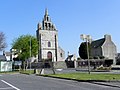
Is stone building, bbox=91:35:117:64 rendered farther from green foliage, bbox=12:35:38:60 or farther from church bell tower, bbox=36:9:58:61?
green foliage, bbox=12:35:38:60

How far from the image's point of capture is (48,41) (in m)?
120

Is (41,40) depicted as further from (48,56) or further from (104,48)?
(104,48)

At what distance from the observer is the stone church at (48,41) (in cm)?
11762

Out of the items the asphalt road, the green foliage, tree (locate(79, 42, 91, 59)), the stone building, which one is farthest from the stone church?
the asphalt road

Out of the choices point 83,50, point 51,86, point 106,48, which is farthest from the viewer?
point 106,48

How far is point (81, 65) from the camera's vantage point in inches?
3477

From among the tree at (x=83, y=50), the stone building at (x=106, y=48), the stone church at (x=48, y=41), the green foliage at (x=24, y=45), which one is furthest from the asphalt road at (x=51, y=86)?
the stone building at (x=106, y=48)

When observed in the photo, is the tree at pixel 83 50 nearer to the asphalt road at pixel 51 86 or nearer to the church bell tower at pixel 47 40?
the church bell tower at pixel 47 40

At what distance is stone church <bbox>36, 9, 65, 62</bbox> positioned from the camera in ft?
386

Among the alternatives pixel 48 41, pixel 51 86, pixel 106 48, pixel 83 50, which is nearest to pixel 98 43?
pixel 106 48

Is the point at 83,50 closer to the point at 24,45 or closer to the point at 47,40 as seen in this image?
the point at 47,40

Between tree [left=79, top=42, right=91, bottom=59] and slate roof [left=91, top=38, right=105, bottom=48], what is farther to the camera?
slate roof [left=91, top=38, right=105, bottom=48]

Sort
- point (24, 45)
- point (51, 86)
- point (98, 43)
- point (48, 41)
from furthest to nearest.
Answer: point (98, 43) < point (48, 41) < point (24, 45) < point (51, 86)

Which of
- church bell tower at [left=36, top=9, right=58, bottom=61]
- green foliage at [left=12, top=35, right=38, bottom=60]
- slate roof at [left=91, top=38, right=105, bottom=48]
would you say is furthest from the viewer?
slate roof at [left=91, top=38, right=105, bottom=48]
